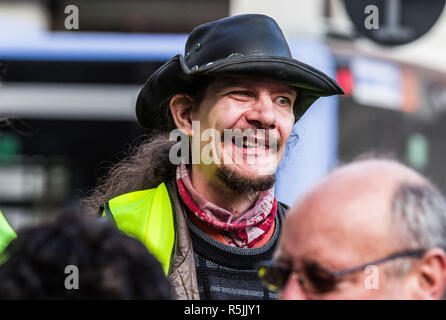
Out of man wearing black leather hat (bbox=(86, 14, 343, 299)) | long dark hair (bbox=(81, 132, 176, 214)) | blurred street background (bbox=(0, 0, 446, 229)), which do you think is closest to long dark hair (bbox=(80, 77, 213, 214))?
long dark hair (bbox=(81, 132, 176, 214))

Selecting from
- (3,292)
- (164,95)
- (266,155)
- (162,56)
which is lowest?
(3,292)

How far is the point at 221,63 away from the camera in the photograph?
8.04 ft

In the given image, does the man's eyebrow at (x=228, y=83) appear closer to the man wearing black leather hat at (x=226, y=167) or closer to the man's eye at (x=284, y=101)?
the man wearing black leather hat at (x=226, y=167)

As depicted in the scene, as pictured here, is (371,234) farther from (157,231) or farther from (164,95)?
(164,95)

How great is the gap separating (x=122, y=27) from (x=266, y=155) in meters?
5.72

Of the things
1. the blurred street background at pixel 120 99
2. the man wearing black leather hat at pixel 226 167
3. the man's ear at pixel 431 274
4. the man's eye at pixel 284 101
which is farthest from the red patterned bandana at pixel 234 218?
the blurred street background at pixel 120 99

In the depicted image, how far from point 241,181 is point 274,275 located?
0.75 m

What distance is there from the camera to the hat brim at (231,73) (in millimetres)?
2439

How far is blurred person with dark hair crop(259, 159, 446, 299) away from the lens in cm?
162

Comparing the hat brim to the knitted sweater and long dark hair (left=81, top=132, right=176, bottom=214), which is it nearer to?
long dark hair (left=81, top=132, right=176, bottom=214)

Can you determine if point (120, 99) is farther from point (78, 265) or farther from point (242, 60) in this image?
point (78, 265)

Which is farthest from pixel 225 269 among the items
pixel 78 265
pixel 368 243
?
pixel 78 265

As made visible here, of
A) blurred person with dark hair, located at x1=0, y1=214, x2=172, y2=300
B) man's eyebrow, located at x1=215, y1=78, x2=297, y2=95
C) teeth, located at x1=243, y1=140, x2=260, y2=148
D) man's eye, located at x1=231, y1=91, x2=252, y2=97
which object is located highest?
man's eyebrow, located at x1=215, y1=78, x2=297, y2=95
